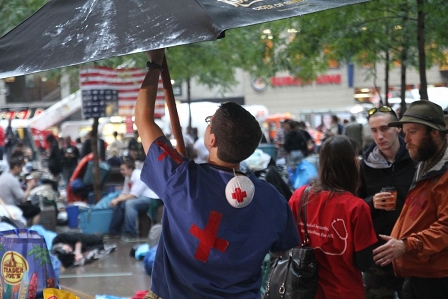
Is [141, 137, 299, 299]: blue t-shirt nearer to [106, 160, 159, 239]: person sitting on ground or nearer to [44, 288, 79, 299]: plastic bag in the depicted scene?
[44, 288, 79, 299]: plastic bag

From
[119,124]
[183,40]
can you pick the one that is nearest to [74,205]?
[183,40]

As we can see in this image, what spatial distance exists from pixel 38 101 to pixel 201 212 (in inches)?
1934

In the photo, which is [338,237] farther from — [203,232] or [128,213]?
[128,213]

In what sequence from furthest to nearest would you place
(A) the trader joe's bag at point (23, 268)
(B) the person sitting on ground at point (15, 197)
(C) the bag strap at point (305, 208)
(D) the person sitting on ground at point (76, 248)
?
(B) the person sitting on ground at point (15, 197) < (D) the person sitting on ground at point (76, 248) < (A) the trader joe's bag at point (23, 268) < (C) the bag strap at point (305, 208)

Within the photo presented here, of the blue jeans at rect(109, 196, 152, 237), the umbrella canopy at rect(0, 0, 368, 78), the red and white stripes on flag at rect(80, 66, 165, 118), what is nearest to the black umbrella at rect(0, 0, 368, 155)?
the umbrella canopy at rect(0, 0, 368, 78)

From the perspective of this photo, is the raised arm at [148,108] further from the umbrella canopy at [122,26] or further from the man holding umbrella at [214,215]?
the umbrella canopy at [122,26]

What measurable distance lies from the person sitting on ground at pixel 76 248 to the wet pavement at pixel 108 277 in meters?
0.10

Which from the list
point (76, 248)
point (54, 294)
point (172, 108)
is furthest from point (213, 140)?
point (76, 248)

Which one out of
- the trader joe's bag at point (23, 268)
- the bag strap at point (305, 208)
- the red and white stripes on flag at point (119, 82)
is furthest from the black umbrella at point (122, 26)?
the red and white stripes on flag at point (119, 82)

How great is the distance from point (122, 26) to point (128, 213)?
1100cm

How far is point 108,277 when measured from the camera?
35.6 ft

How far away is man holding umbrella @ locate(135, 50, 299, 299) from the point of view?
3.44m

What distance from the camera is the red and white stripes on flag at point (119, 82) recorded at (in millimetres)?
15984

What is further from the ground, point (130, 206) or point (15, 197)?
point (15, 197)
